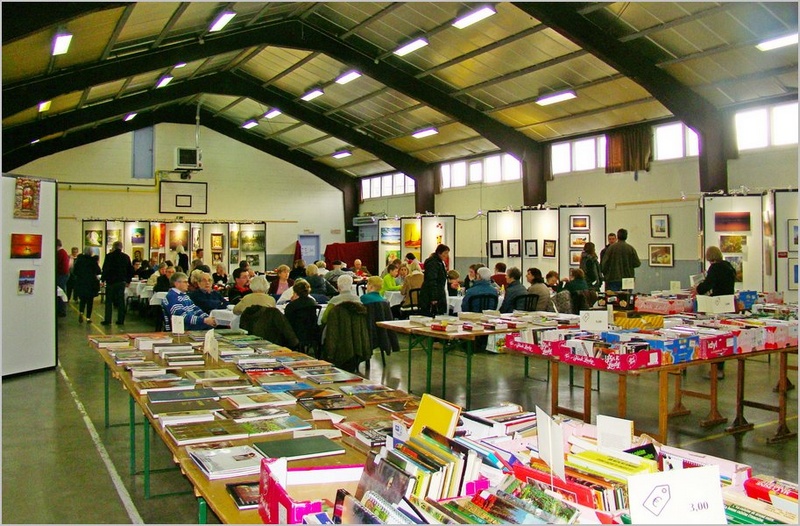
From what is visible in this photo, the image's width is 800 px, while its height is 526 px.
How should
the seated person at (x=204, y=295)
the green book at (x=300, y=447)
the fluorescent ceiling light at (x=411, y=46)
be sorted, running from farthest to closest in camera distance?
the fluorescent ceiling light at (x=411, y=46) < the seated person at (x=204, y=295) < the green book at (x=300, y=447)

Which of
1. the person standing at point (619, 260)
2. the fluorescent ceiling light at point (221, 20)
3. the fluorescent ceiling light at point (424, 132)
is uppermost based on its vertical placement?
the fluorescent ceiling light at point (221, 20)

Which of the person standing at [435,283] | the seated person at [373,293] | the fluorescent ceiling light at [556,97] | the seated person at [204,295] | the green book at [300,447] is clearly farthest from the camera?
the fluorescent ceiling light at [556,97]

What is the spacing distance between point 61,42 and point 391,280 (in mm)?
5418

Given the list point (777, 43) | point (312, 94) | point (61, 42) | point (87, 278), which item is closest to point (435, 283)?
point (61, 42)

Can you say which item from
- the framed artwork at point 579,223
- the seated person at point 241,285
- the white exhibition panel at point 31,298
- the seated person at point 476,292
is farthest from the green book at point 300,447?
the framed artwork at point 579,223

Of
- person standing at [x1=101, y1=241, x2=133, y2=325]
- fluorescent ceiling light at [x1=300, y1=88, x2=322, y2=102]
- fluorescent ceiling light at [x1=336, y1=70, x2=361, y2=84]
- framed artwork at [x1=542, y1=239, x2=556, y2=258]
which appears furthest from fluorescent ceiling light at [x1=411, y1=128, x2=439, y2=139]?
person standing at [x1=101, y1=241, x2=133, y2=325]

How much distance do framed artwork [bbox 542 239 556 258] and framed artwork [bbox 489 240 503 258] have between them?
113 cm

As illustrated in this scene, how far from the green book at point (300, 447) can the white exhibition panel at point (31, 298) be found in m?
5.38

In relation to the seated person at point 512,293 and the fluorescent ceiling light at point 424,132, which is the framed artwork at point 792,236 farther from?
the fluorescent ceiling light at point 424,132

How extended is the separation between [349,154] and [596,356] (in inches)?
636

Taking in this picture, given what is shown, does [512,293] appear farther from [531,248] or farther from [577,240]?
[531,248]

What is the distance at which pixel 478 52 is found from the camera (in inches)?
454

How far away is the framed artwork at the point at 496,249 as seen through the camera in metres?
14.1

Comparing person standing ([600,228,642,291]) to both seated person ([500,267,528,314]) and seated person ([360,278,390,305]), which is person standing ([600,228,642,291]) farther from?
seated person ([360,278,390,305])
